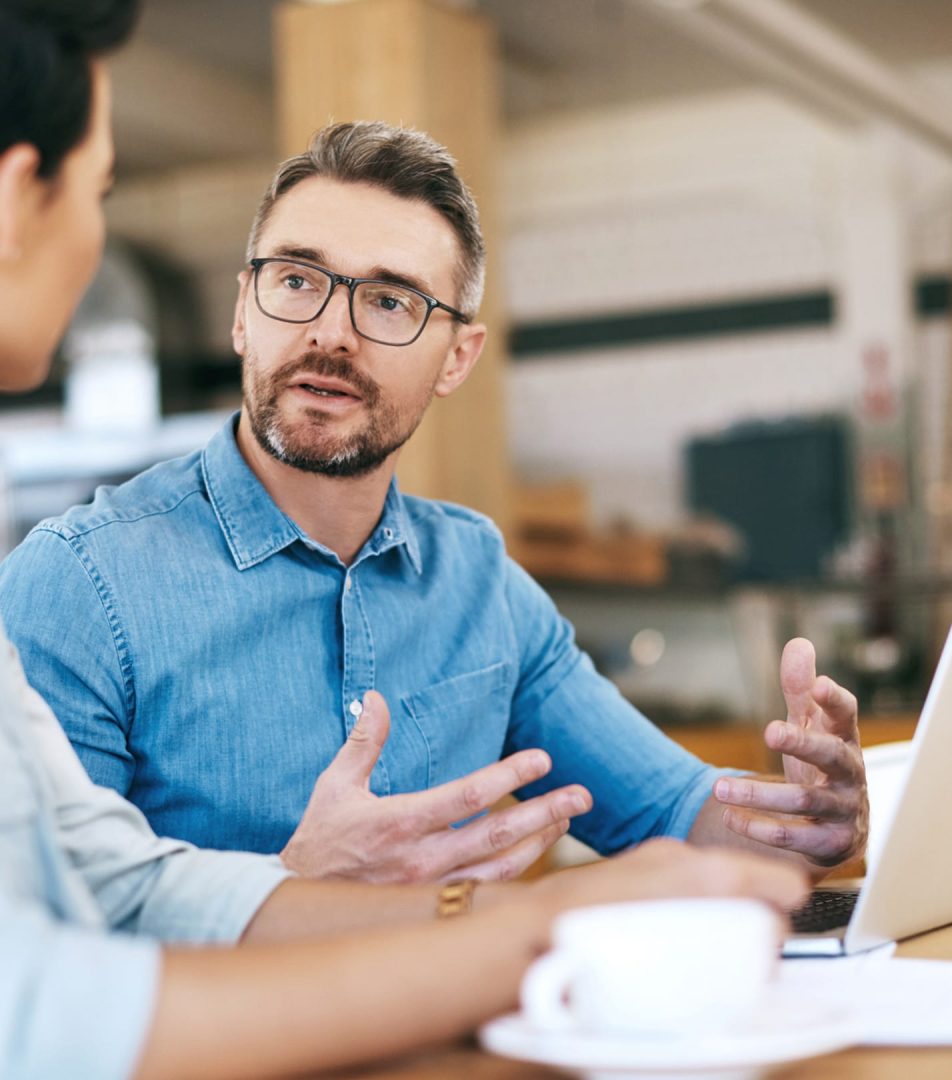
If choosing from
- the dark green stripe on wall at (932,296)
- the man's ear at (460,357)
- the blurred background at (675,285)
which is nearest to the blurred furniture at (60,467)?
the blurred background at (675,285)

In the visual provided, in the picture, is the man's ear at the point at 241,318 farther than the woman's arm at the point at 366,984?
Yes

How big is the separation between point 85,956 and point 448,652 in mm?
883

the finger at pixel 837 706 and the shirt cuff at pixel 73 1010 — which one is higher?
the finger at pixel 837 706

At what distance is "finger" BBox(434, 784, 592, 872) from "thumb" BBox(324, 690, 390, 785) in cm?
8

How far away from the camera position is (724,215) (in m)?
7.28

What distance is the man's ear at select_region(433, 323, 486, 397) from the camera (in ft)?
5.52

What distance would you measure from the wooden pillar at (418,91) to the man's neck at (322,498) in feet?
7.92

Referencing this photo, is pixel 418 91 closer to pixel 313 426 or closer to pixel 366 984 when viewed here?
pixel 313 426

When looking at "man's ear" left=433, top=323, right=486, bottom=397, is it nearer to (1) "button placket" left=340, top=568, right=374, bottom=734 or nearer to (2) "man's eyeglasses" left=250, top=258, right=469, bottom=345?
(2) "man's eyeglasses" left=250, top=258, right=469, bottom=345

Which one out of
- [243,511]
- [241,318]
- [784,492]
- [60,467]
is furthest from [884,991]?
[784,492]

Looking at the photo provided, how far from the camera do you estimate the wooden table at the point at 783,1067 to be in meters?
0.72

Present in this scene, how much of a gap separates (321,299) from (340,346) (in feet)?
0.19

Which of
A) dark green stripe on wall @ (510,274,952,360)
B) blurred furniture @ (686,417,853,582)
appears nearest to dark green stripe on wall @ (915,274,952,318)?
dark green stripe on wall @ (510,274,952,360)

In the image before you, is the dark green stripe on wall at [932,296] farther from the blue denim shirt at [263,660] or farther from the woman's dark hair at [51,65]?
the woman's dark hair at [51,65]
